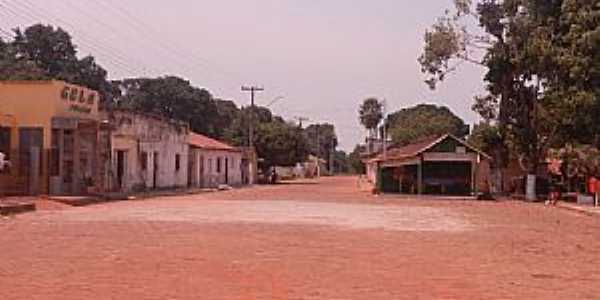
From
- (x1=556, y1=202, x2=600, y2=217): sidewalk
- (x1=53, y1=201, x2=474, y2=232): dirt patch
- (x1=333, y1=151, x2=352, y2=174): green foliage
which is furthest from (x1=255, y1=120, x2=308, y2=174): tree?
(x1=333, y1=151, x2=352, y2=174): green foliage

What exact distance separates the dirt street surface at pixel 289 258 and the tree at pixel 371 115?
359ft

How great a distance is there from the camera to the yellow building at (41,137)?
1527 inches

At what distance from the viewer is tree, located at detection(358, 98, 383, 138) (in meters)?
138

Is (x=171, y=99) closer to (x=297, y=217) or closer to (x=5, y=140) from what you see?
(x=5, y=140)

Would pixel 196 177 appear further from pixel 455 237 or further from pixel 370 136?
pixel 370 136

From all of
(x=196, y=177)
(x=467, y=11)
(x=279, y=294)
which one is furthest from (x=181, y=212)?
(x=196, y=177)

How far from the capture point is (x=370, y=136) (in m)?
133

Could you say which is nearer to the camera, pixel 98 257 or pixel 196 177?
pixel 98 257

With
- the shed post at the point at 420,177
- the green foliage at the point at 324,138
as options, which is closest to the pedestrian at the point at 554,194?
the shed post at the point at 420,177

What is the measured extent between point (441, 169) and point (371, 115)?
79.1m

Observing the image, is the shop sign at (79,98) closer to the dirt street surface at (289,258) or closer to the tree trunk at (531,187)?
the dirt street surface at (289,258)

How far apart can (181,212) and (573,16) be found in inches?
929

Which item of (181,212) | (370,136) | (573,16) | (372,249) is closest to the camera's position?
(372,249)

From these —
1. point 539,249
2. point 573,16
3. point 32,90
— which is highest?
point 573,16
